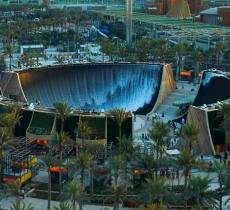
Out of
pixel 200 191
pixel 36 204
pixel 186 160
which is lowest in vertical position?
pixel 36 204

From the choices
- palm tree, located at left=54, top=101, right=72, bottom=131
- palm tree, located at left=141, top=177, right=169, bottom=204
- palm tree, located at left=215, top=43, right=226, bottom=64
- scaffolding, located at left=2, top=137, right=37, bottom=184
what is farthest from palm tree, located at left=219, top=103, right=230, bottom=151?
palm tree, located at left=215, top=43, right=226, bottom=64

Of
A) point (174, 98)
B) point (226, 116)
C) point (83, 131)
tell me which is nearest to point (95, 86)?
point (174, 98)

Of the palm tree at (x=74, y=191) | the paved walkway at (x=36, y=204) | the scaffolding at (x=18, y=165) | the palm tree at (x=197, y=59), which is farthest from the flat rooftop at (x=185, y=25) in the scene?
the palm tree at (x=74, y=191)

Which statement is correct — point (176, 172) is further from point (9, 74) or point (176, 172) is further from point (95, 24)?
point (95, 24)

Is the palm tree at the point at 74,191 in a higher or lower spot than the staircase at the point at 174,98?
higher

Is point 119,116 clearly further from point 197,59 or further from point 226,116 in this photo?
point 197,59

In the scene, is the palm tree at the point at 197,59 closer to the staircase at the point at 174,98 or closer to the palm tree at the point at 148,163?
the staircase at the point at 174,98

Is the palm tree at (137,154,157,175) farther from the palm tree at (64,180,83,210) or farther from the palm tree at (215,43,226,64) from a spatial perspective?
the palm tree at (215,43,226,64)
